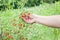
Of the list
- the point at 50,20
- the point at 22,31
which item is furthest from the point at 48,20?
the point at 22,31

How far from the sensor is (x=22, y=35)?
468 cm

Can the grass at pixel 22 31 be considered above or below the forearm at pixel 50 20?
below

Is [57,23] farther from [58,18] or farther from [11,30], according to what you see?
[11,30]

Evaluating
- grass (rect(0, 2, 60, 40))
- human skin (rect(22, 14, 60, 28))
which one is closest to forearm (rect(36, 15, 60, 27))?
human skin (rect(22, 14, 60, 28))

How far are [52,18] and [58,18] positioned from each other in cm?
9

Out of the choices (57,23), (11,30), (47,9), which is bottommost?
(47,9)

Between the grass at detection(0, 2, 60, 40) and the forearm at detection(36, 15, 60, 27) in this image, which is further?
the grass at detection(0, 2, 60, 40)

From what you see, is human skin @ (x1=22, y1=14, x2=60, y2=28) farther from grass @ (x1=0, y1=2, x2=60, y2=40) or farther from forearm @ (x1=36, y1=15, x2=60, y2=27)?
grass @ (x1=0, y1=2, x2=60, y2=40)

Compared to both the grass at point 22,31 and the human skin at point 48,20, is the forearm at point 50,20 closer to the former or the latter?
the human skin at point 48,20

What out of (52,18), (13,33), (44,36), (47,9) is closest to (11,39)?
(13,33)

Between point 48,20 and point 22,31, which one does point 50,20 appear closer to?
point 48,20

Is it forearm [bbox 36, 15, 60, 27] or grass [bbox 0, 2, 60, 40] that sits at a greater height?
forearm [bbox 36, 15, 60, 27]

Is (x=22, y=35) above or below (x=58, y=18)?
below

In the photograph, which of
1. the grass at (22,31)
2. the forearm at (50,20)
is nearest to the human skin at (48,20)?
the forearm at (50,20)
